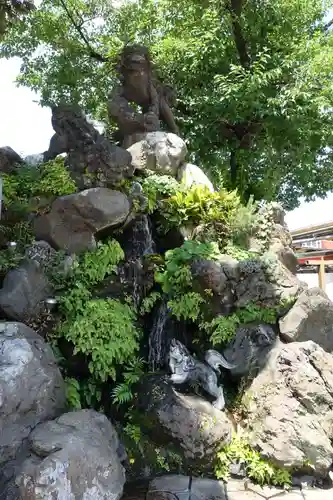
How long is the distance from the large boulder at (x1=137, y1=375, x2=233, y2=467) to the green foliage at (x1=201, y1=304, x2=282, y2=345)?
1.17 meters

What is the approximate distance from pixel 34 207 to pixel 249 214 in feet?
11.8

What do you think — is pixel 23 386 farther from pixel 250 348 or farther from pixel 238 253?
pixel 238 253

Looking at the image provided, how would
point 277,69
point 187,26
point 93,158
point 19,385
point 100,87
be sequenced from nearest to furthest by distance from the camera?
point 19,385
point 93,158
point 277,69
point 187,26
point 100,87

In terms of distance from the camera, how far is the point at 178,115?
12.7 meters

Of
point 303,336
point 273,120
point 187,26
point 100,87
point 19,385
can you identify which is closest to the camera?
point 19,385

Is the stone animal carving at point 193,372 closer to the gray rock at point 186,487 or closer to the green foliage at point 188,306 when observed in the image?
the green foliage at point 188,306

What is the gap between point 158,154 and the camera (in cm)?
854

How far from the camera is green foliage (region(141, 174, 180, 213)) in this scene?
782 cm

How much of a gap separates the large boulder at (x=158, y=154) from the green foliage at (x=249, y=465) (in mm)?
5127

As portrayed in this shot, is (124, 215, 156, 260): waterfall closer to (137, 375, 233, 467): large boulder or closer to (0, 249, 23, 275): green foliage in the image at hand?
(0, 249, 23, 275): green foliage

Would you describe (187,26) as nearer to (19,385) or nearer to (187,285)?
(187,285)

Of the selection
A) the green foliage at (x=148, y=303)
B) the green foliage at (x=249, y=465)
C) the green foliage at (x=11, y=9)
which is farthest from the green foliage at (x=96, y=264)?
the green foliage at (x=11, y=9)

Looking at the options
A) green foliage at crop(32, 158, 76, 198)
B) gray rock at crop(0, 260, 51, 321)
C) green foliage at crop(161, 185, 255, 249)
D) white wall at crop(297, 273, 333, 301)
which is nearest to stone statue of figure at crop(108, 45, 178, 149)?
green foliage at crop(161, 185, 255, 249)

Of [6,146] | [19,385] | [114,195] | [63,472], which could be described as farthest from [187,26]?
[63,472]
